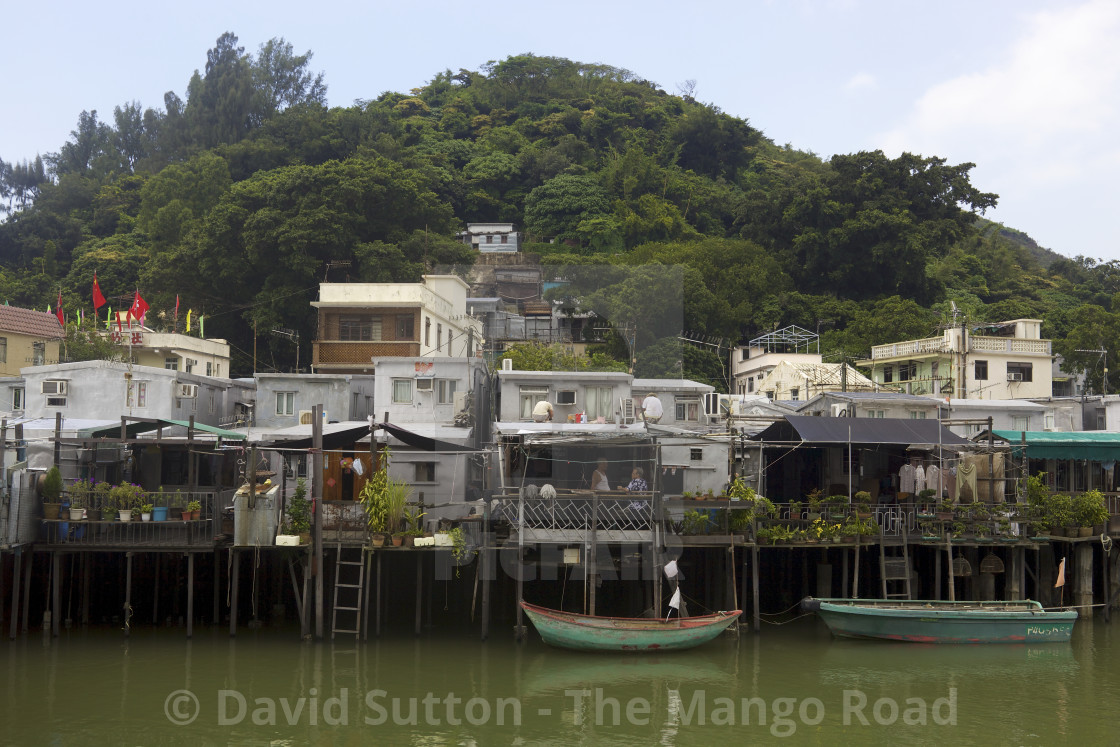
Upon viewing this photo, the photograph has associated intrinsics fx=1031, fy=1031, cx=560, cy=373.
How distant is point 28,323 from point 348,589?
28.2 meters

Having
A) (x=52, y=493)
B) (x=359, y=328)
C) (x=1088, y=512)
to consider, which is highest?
(x=359, y=328)

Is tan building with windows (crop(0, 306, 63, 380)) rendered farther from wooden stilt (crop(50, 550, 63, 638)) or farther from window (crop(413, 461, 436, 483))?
window (crop(413, 461, 436, 483))

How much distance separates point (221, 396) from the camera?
4025 cm

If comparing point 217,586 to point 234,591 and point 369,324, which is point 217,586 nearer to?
point 234,591

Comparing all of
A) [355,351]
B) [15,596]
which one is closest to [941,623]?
[15,596]

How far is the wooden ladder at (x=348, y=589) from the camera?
24.2 m

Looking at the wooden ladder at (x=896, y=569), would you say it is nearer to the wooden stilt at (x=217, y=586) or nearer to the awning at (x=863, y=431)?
the awning at (x=863, y=431)

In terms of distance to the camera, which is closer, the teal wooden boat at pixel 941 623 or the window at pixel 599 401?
the teal wooden boat at pixel 941 623

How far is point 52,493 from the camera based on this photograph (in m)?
24.0

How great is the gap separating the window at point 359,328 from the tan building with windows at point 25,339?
13.6 m

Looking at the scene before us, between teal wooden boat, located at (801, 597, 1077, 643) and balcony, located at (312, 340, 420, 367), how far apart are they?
2331cm

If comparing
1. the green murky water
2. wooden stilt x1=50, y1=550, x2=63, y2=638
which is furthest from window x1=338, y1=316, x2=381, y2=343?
wooden stilt x1=50, y1=550, x2=63, y2=638

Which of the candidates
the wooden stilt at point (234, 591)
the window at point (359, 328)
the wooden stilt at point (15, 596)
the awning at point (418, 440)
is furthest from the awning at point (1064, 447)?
the wooden stilt at point (15, 596)

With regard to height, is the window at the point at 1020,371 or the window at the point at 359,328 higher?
the window at the point at 359,328
